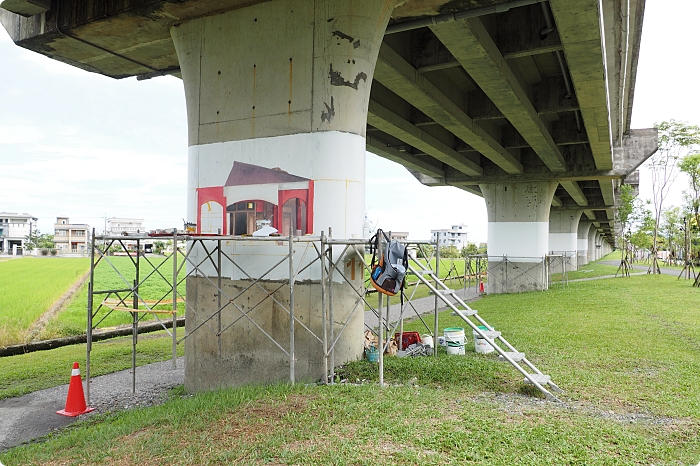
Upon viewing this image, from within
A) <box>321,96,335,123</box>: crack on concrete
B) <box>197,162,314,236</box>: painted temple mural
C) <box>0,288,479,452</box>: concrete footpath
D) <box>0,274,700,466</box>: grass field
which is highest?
<box>321,96,335,123</box>: crack on concrete

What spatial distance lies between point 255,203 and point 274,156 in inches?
33.9

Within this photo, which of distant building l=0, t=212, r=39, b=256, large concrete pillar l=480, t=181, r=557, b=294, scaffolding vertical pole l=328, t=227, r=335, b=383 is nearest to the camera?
scaffolding vertical pole l=328, t=227, r=335, b=383

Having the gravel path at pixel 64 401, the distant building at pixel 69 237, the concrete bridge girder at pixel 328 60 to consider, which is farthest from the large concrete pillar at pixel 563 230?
the distant building at pixel 69 237

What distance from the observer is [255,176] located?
8375mm

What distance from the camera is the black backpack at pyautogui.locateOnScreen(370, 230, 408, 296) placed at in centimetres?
728

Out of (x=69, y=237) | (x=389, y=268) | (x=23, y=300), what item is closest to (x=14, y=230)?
(x=69, y=237)

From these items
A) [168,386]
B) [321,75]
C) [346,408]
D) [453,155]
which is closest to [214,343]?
[168,386]

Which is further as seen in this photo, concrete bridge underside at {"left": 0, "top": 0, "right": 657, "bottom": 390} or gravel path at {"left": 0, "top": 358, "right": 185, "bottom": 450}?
concrete bridge underside at {"left": 0, "top": 0, "right": 657, "bottom": 390}

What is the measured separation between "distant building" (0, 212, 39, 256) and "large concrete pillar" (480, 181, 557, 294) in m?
Result: 91.1

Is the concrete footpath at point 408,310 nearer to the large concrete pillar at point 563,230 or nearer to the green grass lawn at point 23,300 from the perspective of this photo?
the green grass lawn at point 23,300

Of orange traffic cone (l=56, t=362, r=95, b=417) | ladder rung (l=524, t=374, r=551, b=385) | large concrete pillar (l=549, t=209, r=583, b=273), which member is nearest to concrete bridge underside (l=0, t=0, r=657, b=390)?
orange traffic cone (l=56, t=362, r=95, b=417)

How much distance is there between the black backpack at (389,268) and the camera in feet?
23.9

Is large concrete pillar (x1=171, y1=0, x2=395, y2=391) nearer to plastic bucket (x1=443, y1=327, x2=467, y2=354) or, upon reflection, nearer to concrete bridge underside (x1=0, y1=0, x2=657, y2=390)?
concrete bridge underside (x1=0, y1=0, x2=657, y2=390)

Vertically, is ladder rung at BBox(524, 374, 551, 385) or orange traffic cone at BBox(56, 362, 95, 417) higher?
ladder rung at BBox(524, 374, 551, 385)
